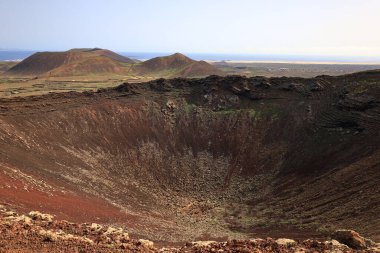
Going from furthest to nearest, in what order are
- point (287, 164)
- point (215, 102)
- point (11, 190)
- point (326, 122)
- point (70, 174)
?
point (215, 102) < point (326, 122) < point (287, 164) < point (70, 174) < point (11, 190)

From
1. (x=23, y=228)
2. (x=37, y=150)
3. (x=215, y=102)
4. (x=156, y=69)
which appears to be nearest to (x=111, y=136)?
(x=37, y=150)

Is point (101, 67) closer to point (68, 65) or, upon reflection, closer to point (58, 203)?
point (68, 65)

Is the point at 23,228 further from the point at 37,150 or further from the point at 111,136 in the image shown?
the point at 111,136

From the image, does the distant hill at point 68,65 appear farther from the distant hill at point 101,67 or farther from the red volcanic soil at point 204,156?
the red volcanic soil at point 204,156

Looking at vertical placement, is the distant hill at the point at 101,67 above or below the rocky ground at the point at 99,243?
above

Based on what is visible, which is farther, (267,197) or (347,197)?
(267,197)

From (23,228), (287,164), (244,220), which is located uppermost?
(23,228)

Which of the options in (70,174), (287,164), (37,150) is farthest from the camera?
(287,164)

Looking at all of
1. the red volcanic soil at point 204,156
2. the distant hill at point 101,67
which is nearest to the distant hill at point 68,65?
the distant hill at point 101,67
